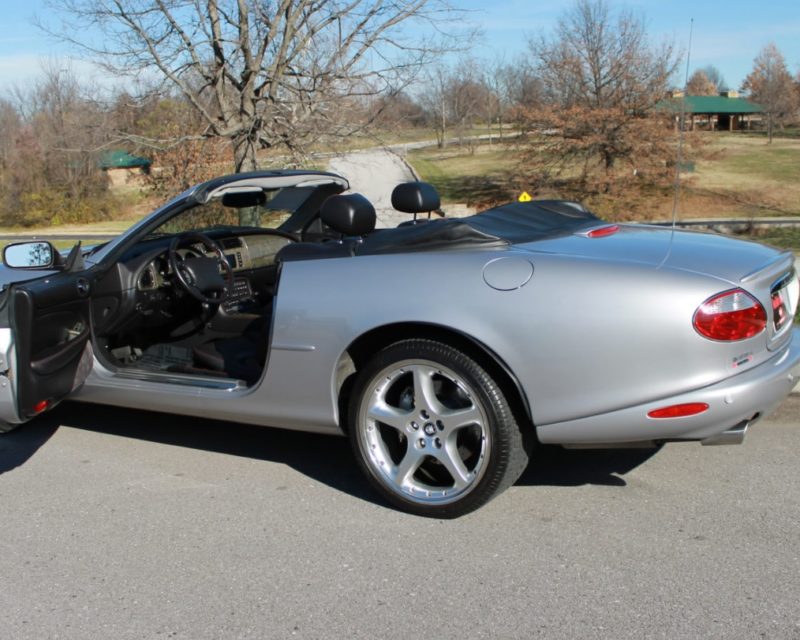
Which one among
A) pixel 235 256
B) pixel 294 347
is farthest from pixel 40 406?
pixel 235 256

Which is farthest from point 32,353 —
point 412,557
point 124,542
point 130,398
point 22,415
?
point 412,557

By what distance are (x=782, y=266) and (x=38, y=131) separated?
107ft

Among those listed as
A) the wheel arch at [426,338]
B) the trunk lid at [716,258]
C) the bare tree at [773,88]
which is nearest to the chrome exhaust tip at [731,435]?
the trunk lid at [716,258]

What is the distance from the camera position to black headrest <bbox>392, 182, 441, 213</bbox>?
4.91m

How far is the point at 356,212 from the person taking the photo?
14.3ft

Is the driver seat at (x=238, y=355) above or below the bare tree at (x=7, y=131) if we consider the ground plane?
below

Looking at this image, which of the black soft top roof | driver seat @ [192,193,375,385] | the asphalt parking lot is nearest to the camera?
the asphalt parking lot

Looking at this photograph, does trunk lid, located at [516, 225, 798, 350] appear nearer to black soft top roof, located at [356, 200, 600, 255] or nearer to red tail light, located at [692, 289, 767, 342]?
red tail light, located at [692, 289, 767, 342]

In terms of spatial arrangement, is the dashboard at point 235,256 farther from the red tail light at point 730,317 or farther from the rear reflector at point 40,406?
the red tail light at point 730,317

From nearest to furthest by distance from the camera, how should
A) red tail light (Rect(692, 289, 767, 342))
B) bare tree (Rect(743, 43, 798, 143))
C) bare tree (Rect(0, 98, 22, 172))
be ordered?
red tail light (Rect(692, 289, 767, 342)) → bare tree (Rect(0, 98, 22, 172)) → bare tree (Rect(743, 43, 798, 143))

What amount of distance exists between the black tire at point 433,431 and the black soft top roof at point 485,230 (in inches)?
18.3

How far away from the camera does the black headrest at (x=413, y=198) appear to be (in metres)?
4.91

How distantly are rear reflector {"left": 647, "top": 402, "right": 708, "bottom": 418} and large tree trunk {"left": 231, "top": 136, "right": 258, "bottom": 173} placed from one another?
10.4 m

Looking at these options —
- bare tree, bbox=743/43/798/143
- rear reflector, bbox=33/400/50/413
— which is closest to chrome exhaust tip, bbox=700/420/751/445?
rear reflector, bbox=33/400/50/413
